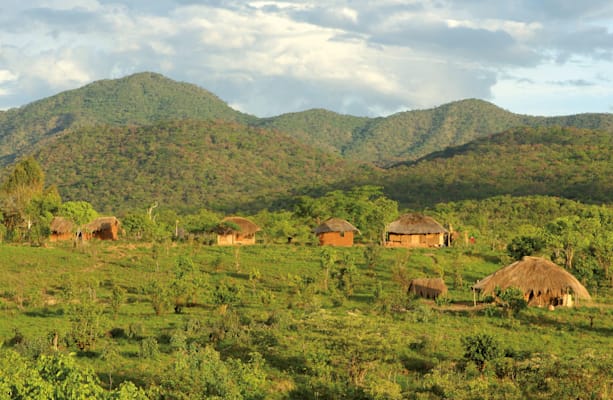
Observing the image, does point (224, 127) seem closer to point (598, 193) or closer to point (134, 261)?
point (598, 193)

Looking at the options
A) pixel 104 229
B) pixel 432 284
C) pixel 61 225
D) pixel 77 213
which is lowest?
pixel 432 284

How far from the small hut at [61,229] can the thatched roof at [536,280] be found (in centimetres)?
3746

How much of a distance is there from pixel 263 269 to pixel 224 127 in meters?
121

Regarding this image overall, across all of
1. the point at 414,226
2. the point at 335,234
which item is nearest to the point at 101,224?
the point at 335,234

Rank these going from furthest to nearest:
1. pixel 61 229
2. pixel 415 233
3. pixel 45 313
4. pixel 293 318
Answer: pixel 61 229 < pixel 415 233 < pixel 45 313 < pixel 293 318

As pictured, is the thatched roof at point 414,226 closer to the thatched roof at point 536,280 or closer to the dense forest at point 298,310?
the dense forest at point 298,310

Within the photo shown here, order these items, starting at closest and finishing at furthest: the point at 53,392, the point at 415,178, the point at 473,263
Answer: the point at 53,392
the point at 473,263
the point at 415,178

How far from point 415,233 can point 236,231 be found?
614 inches

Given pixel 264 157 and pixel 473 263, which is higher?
pixel 264 157

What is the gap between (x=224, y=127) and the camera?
158 meters

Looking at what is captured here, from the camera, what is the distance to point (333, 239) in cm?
5444

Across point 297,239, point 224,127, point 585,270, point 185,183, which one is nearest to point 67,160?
point 185,183

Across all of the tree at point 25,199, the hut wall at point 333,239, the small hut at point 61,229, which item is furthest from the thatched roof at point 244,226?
the tree at point 25,199

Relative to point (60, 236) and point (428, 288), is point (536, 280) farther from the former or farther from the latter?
point (60, 236)
